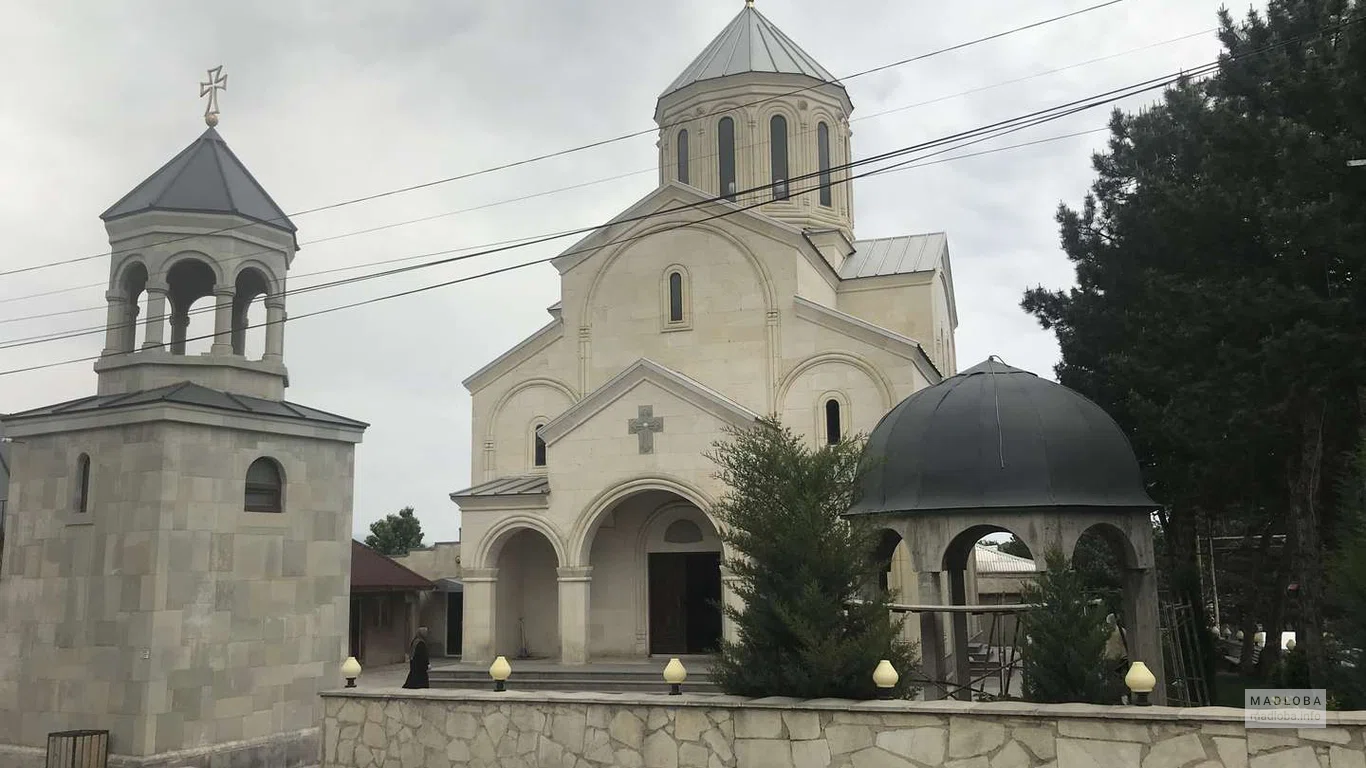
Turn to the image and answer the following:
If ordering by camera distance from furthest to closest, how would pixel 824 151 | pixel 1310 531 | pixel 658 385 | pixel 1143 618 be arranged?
pixel 824 151 → pixel 658 385 → pixel 1310 531 → pixel 1143 618

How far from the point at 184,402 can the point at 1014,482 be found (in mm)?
9407

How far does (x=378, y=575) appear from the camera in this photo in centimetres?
2453

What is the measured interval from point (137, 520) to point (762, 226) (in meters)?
12.5

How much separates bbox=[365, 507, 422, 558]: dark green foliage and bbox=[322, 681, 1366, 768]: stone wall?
1752 inches

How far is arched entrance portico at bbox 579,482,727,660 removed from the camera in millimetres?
19984

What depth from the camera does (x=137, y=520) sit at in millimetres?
12094

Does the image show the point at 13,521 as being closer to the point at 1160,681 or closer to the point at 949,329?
the point at 1160,681

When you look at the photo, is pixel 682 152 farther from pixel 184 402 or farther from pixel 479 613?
pixel 184 402

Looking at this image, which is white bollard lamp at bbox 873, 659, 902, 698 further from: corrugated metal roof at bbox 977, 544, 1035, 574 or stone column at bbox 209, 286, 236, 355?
corrugated metal roof at bbox 977, 544, 1035, 574

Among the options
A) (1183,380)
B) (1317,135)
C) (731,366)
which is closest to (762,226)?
(731,366)

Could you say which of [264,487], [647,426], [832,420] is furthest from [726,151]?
[264,487]

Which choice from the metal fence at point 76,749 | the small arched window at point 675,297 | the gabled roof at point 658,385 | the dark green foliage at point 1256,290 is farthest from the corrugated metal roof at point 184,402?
the dark green foliage at point 1256,290

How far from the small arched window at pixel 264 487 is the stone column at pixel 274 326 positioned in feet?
5.56

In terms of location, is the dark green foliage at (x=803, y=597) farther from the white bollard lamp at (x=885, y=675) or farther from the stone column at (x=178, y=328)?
the stone column at (x=178, y=328)
